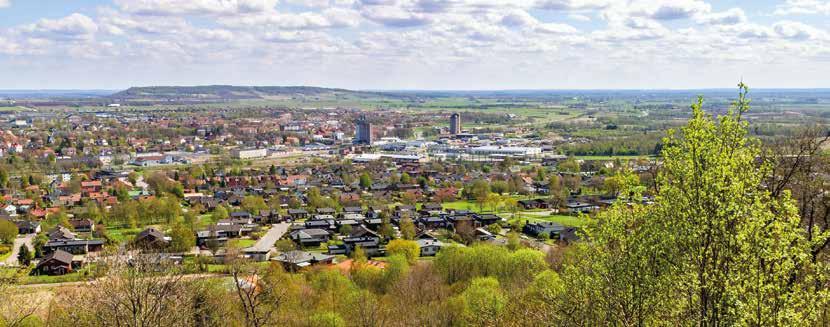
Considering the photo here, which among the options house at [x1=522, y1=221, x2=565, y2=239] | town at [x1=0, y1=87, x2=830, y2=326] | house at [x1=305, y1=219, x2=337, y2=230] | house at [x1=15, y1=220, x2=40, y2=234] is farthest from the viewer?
house at [x1=305, y1=219, x2=337, y2=230]

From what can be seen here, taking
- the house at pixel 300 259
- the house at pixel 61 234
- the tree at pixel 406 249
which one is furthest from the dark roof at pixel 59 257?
the tree at pixel 406 249

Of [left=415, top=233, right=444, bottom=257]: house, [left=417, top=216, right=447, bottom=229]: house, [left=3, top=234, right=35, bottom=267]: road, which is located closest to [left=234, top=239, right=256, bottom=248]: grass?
[left=415, top=233, right=444, bottom=257]: house

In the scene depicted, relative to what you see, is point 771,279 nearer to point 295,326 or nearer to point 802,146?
point 802,146

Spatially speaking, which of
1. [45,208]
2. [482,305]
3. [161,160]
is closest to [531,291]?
[482,305]

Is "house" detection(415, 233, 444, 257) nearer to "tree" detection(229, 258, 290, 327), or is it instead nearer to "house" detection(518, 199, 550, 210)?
"tree" detection(229, 258, 290, 327)

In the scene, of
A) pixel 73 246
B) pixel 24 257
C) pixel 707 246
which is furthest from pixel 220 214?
pixel 707 246

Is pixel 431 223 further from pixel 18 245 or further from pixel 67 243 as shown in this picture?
pixel 18 245
